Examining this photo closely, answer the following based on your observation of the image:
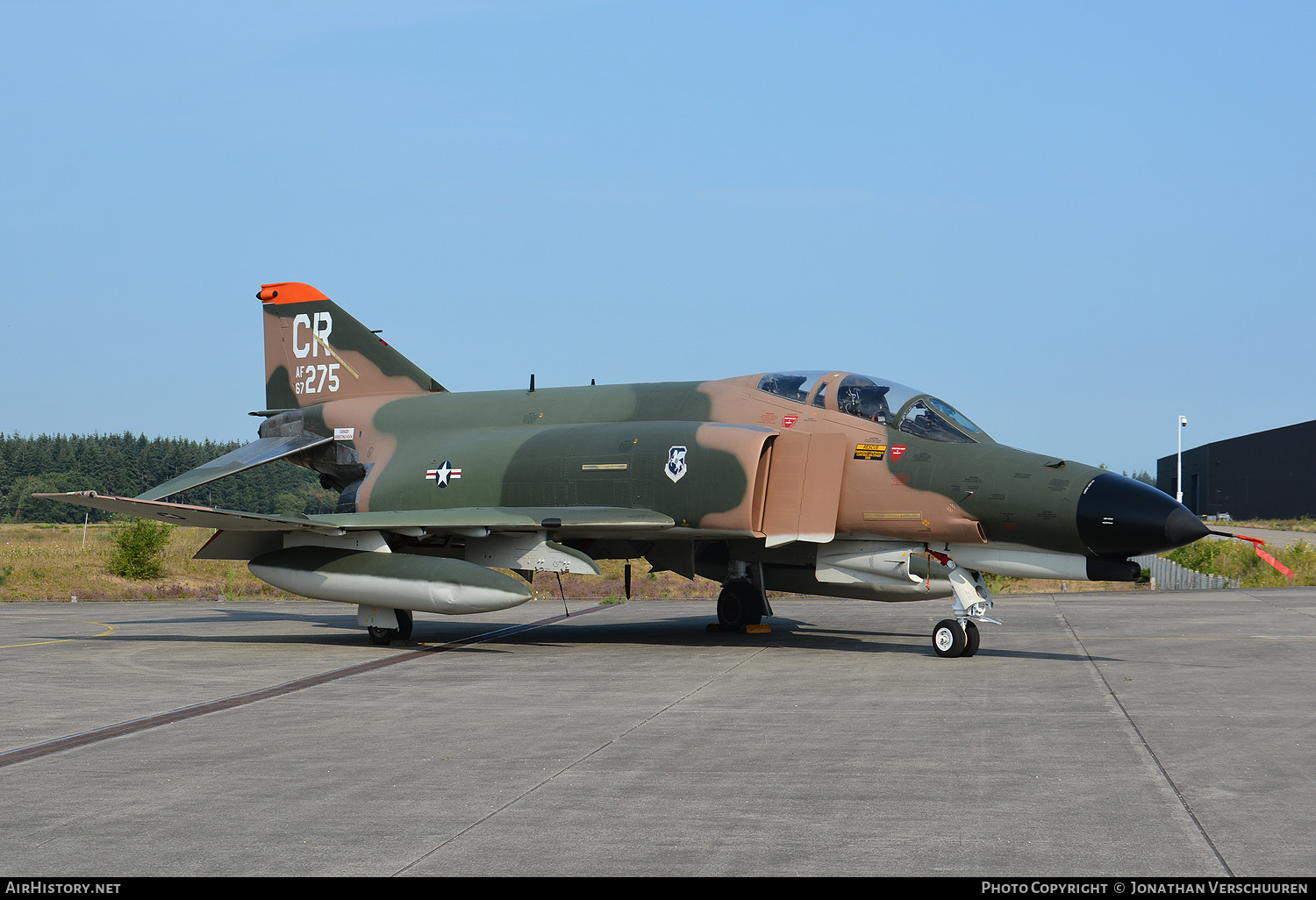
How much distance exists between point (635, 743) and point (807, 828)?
2.51 metres

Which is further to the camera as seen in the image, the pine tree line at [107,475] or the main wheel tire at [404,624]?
the pine tree line at [107,475]

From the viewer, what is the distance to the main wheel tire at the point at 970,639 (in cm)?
1291

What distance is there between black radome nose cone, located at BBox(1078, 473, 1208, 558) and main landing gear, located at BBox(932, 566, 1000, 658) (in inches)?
56.8

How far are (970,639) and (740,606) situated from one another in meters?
→ 4.22

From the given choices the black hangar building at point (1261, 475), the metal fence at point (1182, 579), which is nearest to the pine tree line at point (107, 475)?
A: the black hangar building at point (1261, 475)

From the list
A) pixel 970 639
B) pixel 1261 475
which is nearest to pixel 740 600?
pixel 970 639

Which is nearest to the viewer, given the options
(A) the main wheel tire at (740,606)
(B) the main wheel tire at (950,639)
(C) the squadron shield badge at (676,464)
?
(B) the main wheel tire at (950,639)

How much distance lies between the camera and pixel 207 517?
1401 cm

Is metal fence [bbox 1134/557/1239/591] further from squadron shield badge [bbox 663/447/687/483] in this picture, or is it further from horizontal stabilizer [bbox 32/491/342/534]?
horizontal stabilizer [bbox 32/491/342/534]

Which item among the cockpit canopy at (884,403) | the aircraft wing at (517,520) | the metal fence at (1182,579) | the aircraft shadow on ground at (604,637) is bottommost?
Result: the metal fence at (1182,579)

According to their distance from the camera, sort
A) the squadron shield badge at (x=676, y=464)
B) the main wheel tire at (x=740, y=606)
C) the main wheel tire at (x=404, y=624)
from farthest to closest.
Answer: the main wheel tire at (x=740, y=606)
the main wheel tire at (x=404, y=624)
the squadron shield badge at (x=676, y=464)

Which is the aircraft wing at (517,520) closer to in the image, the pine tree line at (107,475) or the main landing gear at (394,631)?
the main landing gear at (394,631)

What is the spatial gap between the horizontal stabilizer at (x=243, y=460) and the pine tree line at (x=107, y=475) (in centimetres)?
8389

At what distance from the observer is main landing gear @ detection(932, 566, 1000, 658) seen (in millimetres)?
12859
